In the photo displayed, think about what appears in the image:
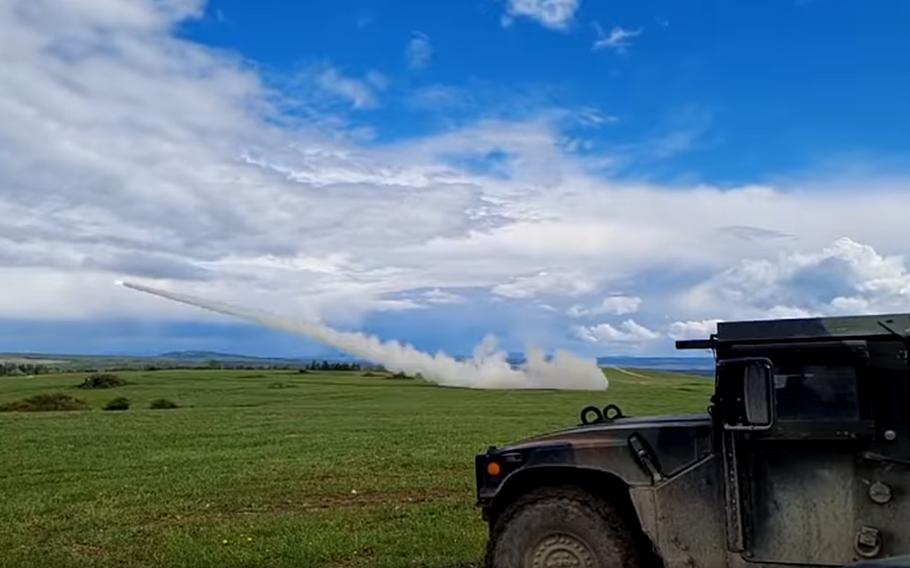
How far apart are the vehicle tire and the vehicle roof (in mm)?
1617

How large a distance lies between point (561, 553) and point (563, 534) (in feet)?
Result: 0.48

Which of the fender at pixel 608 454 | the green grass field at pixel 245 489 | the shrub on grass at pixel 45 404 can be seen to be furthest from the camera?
the shrub on grass at pixel 45 404

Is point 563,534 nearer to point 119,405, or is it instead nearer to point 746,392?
point 746,392

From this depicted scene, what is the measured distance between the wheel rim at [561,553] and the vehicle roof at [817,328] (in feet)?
6.17

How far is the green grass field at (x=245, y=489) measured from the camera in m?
11.6

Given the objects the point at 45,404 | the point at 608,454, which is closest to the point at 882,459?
the point at 608,454

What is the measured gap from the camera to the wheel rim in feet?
24.7

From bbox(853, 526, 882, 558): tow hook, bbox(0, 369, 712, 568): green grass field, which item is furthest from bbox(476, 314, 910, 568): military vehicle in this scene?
bbox(0, 369, 712, 568): green grass field

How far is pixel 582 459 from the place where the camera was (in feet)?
25.0

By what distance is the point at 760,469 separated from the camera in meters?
6.96

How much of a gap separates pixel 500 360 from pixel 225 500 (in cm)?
5225

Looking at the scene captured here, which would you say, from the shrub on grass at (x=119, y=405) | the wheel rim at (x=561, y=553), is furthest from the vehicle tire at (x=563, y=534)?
the shrub on grass at (x=119, y=405)

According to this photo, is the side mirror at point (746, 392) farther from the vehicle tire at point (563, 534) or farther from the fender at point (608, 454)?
the vehicle tire at point (563, 534)

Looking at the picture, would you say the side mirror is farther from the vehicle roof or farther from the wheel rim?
the wheel rim
